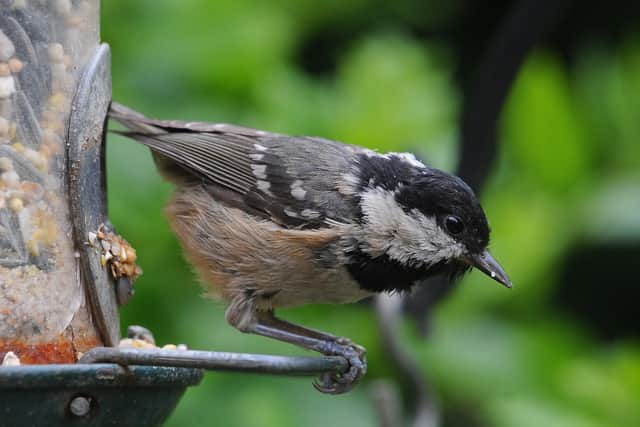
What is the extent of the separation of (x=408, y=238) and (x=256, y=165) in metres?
0.71

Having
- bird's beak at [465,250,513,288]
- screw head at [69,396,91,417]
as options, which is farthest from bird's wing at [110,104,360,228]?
screw head at [69,396,91,417]

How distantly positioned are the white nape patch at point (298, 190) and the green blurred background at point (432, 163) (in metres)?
0.58

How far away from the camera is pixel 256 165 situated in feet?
13.0

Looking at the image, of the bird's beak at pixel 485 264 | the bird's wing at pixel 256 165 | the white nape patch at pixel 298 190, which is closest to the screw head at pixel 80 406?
the bird's wing at pixel 256 165

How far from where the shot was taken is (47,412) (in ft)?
9.08

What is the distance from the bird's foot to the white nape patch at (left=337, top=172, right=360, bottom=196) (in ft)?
1.79

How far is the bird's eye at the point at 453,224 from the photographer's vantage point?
11.6 feet

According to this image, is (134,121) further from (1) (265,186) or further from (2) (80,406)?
(2) (80,406)

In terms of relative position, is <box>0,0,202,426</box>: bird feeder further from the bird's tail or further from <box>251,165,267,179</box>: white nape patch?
<box>251,165,267,179</box>: white nape patch

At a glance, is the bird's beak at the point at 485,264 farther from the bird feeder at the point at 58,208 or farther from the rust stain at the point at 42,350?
the rust stain at the point at 42,350

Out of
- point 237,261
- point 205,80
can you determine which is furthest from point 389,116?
point 237,261

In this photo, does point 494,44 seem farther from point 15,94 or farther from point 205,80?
point 205,80

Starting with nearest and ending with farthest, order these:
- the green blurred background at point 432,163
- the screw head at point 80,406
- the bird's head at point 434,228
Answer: the screw head at point 80,406 < the bird's head at point 434,228 < the green blurred background at point 432,163

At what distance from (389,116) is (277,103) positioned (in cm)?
56
